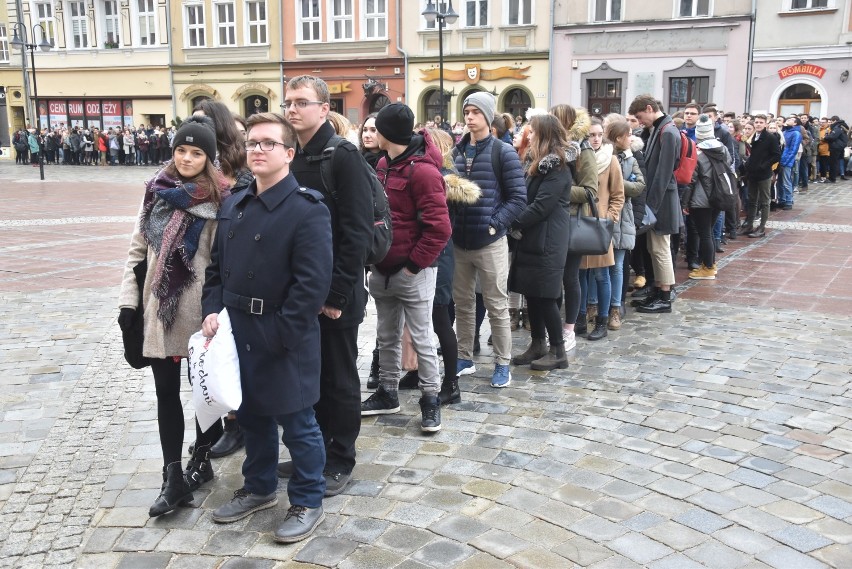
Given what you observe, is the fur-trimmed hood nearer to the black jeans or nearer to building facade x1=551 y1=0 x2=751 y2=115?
the black jeans

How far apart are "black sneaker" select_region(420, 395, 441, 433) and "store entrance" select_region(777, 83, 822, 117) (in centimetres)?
2476

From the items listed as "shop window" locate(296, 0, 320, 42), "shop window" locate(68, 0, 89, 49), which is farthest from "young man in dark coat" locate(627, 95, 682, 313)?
"shop window" locate(68, 0, 89, 49)

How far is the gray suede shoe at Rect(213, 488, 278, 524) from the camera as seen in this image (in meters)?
3.63

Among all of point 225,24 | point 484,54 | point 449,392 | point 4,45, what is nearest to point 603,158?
point 449,392

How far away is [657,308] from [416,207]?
3.96m

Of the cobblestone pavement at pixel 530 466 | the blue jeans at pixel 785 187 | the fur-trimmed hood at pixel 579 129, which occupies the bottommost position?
the cobblestone pavement at pixel 530 466

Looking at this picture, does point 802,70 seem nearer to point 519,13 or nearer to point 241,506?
point 519,13

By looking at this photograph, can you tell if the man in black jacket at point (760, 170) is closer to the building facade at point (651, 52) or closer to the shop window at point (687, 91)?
the building facade at point (651, 52)

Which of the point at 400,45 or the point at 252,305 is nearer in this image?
the point at 252,305

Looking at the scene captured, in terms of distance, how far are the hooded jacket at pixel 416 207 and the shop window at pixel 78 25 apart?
3821 cm

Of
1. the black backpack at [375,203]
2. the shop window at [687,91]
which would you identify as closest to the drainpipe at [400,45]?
the shop window at [687,91]

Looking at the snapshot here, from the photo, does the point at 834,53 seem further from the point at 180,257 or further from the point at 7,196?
the point at 180,257

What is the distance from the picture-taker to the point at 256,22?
113 ft

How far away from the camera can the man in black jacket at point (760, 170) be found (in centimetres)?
1191
